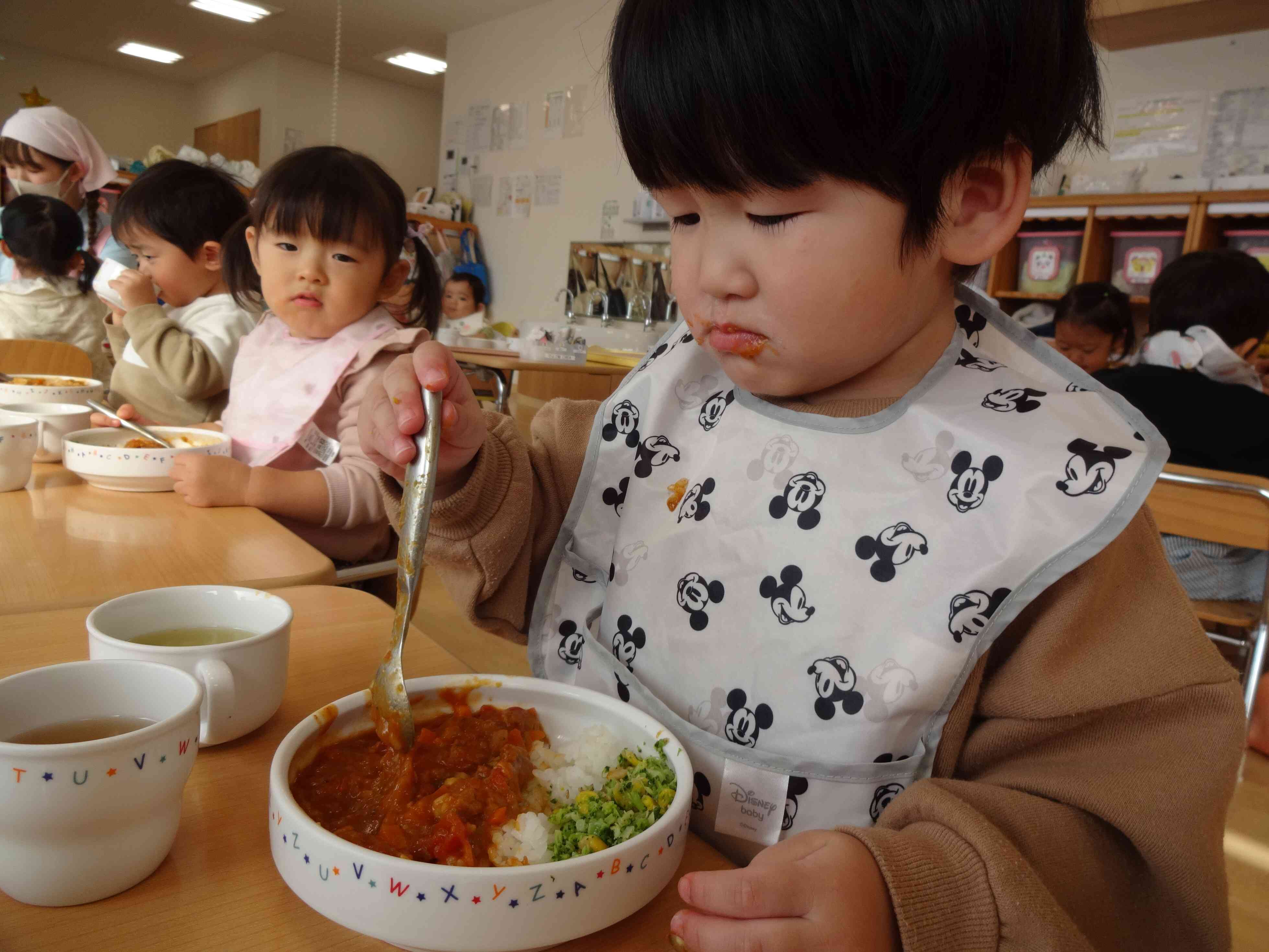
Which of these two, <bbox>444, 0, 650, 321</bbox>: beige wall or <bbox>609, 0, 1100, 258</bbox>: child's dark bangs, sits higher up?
<bbox>444, 0, 650, 321</bbox>: beige wall

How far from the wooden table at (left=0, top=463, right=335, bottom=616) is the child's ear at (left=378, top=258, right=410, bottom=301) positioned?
607mm

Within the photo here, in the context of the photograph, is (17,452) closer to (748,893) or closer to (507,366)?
(748,893)

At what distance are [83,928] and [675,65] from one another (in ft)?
2.00

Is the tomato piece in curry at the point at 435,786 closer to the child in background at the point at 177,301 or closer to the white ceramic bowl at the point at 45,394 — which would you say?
the white ceramic bowl at the point at 45,394

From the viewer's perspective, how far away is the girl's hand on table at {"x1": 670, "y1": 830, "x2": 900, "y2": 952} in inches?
16.0

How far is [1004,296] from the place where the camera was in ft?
13.4

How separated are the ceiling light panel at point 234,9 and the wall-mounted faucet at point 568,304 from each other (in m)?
3.48

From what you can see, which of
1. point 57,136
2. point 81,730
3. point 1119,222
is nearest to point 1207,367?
point 1119,222

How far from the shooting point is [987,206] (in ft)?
2.13

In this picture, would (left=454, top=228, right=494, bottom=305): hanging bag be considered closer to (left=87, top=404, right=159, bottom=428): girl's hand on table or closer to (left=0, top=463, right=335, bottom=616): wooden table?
(left=87, top=404, right=159, bottom=428): girl's hand on table

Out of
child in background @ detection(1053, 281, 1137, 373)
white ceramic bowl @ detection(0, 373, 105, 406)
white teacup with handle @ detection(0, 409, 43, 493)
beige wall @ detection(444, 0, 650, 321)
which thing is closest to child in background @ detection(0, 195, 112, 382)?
white ceramic bowl @ detection(0, 373, 105, 406)

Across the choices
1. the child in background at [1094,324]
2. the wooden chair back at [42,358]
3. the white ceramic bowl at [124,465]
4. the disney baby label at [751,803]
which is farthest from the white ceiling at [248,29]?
the disney baby label at [751,803]

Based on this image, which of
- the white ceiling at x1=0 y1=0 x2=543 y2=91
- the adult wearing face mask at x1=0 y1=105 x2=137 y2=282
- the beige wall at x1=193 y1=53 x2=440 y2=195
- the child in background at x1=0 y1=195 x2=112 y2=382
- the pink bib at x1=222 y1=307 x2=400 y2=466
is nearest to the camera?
the pink bib at x1=222 y1=307 x2=400 y2=466

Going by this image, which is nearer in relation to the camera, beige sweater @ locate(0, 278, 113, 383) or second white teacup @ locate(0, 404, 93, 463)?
second white teacup @ locate(0, 404, 93, 463)
